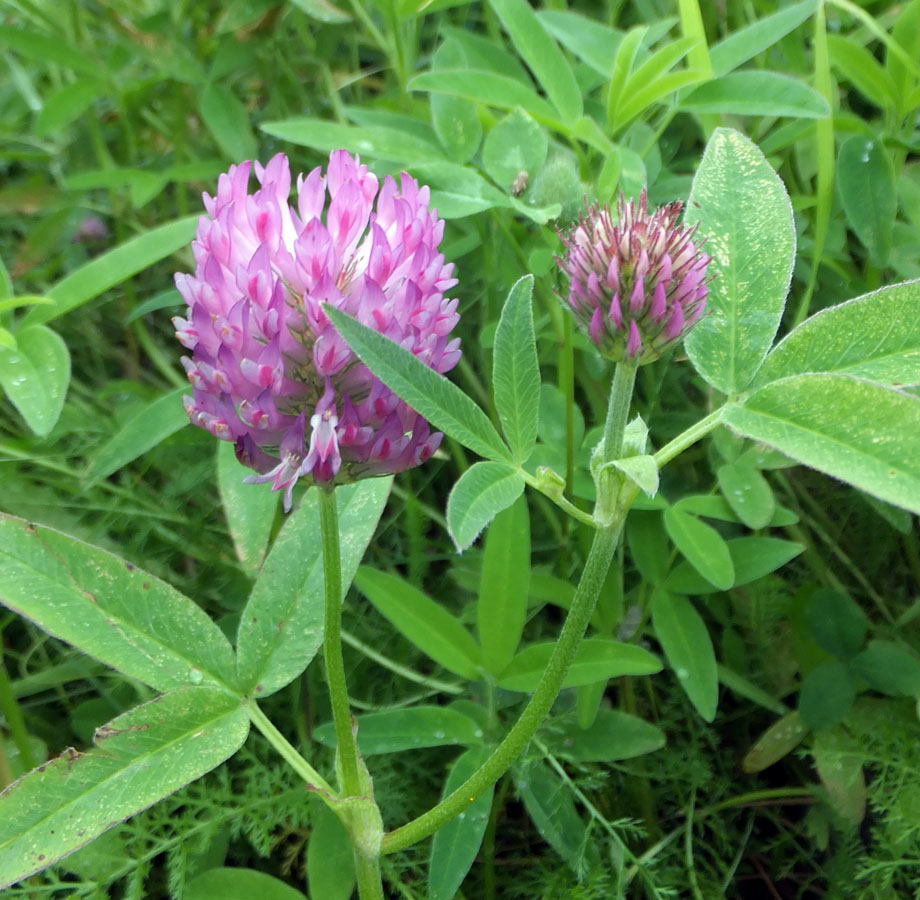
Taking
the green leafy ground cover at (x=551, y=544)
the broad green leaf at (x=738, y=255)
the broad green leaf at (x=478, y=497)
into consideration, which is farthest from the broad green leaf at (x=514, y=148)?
the broad green leaf at (x=478, y=497)

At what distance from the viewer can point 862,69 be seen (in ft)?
4.01

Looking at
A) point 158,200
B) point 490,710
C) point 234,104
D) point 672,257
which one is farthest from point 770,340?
point 158,200

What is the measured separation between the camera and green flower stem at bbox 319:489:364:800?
796 millimetres

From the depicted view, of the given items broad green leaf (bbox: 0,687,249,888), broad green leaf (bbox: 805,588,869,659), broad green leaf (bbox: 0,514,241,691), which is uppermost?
broad green leaf (bbox: 0,514,241,691)

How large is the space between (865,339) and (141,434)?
0.75m

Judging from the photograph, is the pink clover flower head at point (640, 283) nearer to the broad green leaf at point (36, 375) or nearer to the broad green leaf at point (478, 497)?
the broad green leaf at point (478, 497)

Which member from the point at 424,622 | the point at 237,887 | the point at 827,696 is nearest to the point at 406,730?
the point at 424,622

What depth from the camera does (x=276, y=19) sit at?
154 centimetres

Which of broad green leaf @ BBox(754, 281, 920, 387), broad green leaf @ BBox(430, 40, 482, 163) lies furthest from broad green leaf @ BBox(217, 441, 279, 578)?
broad green leaf @ BBox(754, 281, 920, 387)

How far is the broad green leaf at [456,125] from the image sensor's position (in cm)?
116

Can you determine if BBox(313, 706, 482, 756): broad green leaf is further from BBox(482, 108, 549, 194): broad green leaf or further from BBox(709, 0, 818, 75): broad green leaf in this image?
BBox(709, 0, 818, 75): broad green leaf

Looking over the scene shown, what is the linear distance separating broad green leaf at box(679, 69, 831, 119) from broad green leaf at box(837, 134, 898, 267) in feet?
0.33

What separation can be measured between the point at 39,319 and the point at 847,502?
1.02m

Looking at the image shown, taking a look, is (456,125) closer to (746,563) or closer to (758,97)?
(758,97)
